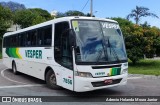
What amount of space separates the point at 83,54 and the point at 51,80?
276cm

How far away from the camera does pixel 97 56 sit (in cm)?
998

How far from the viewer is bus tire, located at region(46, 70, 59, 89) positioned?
1185 cm

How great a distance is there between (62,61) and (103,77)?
1721mm

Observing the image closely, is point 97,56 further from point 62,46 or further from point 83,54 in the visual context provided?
point 62,46

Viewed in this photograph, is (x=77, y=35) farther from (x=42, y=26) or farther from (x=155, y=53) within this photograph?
(x=155, y=53)

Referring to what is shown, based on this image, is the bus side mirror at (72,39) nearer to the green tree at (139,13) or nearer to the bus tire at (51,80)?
the bus tire at (51,80)

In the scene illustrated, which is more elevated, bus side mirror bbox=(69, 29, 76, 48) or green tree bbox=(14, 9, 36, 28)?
green tree bbox=(14, 9, 36, 28)

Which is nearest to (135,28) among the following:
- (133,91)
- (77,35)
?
(133,91)

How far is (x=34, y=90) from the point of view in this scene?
465 inches

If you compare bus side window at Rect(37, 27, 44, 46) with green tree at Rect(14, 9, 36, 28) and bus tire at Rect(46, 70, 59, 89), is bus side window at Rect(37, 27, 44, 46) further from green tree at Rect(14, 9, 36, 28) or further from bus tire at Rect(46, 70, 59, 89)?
green tree at Rect(14, 9, 36, 28)

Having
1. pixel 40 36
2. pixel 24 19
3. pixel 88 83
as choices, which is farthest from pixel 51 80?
pixel 24 19

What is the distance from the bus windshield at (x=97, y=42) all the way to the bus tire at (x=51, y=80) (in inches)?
94.4

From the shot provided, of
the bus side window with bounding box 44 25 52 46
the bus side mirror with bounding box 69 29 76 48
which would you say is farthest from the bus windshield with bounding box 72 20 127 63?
the bus side window with bounding box 44 25 52 46

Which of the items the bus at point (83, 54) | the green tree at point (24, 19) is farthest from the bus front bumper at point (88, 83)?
the green tree at point (24, 19)
